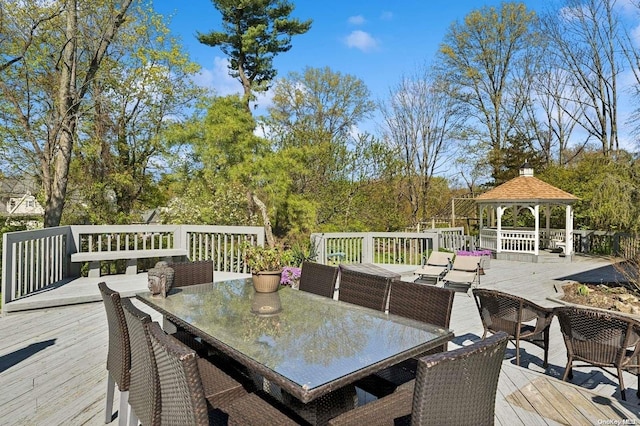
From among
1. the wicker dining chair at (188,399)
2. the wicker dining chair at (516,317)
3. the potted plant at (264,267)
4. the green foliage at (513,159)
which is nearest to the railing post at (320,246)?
the wicker dining chair at (516,317)

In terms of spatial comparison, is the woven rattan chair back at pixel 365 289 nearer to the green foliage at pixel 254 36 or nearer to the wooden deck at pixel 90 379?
the wooden deck at pixel 90 379

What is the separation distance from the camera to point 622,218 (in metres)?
9.48

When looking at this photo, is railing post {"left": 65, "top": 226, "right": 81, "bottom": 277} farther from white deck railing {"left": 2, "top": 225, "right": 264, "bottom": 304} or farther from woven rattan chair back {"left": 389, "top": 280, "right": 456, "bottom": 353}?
woven rattan chair back {"left": 389, "top": 280, "right": 456, "bottom": 353}

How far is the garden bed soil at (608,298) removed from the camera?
5101mm

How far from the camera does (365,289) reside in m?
2.96

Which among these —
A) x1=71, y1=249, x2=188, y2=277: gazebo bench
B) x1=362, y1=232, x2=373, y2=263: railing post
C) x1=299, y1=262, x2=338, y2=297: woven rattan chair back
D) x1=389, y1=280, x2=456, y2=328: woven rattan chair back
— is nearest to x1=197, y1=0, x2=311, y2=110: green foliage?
x1=362, y1=232, x2=373, y2=263: railing post

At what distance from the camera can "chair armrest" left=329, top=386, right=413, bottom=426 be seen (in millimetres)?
1673

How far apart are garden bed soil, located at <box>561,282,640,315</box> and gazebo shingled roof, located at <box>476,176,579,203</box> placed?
538cm

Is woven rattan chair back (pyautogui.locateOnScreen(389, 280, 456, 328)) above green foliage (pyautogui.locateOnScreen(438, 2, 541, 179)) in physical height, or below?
below

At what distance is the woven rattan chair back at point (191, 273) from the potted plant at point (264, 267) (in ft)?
2.91

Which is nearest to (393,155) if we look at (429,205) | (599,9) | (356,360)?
(429,205)

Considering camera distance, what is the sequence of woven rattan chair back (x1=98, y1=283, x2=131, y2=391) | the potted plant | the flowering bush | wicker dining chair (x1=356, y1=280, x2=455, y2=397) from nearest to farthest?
1. woven rattan chair back (x1=98, y1=283, x2=131, y2=391)
2. wicker dining chair (x1=356, y1=280, x2=455, y2=397)
3. the potted plant
4. the flowering bush

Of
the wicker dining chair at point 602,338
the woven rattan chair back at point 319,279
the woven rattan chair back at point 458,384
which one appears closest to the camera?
the woven rattan chair back at point 458,384

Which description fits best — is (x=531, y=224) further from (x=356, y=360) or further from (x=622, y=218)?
(x=356, y=360)
